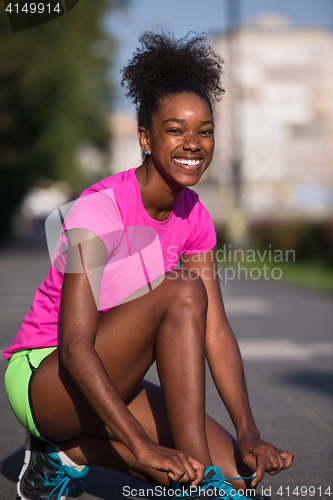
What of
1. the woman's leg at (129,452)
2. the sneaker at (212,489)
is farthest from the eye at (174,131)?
the sneaker at (212,489)

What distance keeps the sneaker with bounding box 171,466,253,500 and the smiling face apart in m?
0.98

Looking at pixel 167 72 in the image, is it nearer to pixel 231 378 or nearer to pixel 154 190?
pixel 154 190

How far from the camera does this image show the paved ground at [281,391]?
276 centimetres

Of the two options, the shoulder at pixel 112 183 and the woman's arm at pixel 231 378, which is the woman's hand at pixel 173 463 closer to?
the woman's arm at pixel 231 378

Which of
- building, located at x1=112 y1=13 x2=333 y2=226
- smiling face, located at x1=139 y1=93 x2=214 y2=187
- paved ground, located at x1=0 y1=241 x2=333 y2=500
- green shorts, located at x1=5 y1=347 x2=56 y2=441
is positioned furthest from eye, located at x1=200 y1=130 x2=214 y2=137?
building, located at x1=112 y1=13 x2=333 y2=226

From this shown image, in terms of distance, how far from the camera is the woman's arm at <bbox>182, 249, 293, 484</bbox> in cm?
198

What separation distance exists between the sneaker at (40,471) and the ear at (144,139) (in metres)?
1.13

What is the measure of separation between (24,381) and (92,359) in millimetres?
405

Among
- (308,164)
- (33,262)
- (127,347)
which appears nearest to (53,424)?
(127,347)

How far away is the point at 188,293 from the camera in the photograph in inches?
80.9

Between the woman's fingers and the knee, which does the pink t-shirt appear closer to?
the knee

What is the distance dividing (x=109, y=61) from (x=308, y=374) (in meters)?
26.2

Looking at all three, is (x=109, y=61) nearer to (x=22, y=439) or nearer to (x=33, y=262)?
(x=33, y=262)

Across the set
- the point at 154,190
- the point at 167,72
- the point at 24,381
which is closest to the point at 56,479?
the point at 24,381
